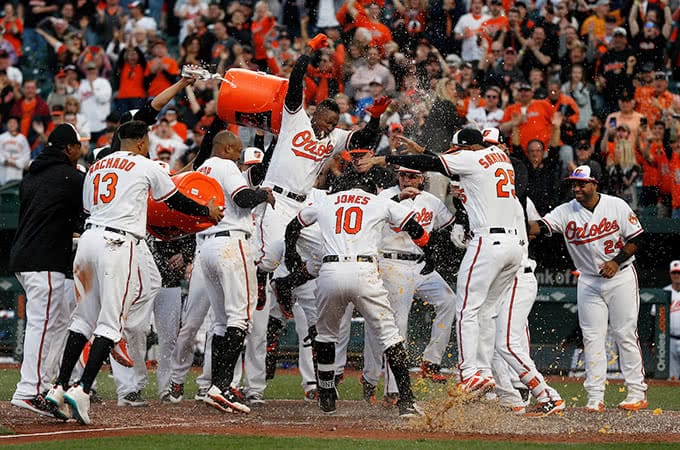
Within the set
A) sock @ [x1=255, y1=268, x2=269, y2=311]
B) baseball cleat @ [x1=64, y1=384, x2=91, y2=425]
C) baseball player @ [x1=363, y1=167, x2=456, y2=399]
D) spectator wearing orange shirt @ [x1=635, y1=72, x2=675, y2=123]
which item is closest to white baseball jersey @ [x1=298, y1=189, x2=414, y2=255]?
baseball player @ [x1=363, y1=167, x2=456, y2=399]

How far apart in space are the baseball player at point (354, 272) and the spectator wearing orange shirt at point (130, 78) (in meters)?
10.1

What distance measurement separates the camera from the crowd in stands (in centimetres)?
1666

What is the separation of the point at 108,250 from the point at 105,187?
511mm

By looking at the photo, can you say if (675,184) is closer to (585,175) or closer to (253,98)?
(585,175)

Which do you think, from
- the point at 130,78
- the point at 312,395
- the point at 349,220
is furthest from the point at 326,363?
the point at 130,78

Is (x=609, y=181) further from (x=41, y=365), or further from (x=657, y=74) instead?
(x=41, y=365)

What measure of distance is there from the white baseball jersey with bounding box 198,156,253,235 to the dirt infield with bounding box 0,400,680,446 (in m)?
1.65

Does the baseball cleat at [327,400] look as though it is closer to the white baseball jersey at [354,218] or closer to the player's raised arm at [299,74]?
the white baseball jersey at [354,218]

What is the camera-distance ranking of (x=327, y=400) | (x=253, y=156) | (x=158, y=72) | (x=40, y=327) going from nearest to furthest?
(x=40, y=327)
(x=327, y=400)
(x=253, y=156)
(x=158, y=72)

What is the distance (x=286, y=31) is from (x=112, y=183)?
36.6ft

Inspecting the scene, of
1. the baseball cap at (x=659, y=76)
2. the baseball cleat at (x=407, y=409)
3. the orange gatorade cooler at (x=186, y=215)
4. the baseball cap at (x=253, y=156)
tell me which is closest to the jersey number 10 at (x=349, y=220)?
the orange gatorade cooler at (x=186, y=215)

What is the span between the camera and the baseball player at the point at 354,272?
9555 millimetres

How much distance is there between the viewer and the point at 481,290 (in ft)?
32.4

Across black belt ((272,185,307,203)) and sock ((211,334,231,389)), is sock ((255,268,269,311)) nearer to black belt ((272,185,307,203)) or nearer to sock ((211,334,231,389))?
black belt ((272,185,307,203))
